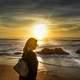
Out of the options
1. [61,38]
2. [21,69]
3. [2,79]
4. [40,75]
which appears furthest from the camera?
[61,38]

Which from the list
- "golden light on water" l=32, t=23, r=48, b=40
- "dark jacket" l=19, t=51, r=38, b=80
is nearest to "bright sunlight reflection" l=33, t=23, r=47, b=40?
"golden light on water" l=32, t=23, r=48, b=40

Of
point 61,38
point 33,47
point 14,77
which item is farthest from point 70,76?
point 61,38

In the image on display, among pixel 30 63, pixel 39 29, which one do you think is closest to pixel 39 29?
pixel 39 29

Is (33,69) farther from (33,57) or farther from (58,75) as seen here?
(58,75)

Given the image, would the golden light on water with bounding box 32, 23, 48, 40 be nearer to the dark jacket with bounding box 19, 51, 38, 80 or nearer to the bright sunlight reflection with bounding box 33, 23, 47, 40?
the bright sunlight reflection with bounding box 33, 23, 47, 40

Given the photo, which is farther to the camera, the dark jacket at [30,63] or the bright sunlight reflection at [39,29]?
the bright sunlight reflection at [39,29]

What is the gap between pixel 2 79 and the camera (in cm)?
1213

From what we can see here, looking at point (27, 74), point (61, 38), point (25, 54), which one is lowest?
point (61, 38)

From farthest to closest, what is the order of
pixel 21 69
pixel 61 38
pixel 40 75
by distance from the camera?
pixel 61 38
pixel 40 75
pixel 21 69

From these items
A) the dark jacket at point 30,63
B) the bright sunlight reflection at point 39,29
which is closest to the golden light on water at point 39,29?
the bright sunlight reflection at point 39,29

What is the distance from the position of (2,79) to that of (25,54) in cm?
642

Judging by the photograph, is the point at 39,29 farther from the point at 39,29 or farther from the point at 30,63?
the point at 30,63

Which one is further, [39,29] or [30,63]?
[39,29]

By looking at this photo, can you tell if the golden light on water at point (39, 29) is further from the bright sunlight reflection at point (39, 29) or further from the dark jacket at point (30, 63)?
the dark jacket at point (30, 63)
